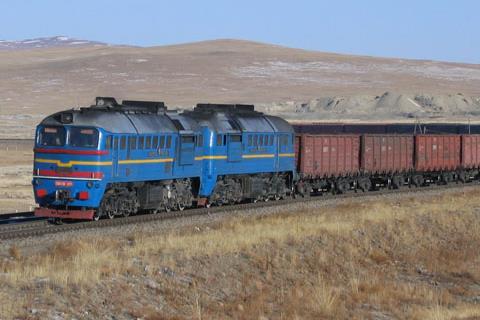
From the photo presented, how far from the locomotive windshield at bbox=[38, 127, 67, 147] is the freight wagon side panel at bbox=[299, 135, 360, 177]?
15.3 m

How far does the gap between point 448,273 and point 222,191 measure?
11.1 meters

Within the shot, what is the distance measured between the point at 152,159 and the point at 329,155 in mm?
14331

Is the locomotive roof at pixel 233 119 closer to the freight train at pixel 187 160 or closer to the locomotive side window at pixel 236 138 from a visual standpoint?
the freight train at pixel 187 160

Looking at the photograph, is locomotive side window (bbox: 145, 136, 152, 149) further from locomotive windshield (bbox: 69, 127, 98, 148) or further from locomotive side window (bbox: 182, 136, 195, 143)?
locomotive windshield (bbox: 69, 127, 98, 148)

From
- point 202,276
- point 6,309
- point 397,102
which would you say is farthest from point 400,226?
point 397,102

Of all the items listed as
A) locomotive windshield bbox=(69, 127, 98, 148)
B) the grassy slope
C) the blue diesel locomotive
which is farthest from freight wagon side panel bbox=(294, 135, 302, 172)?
locomotive windshield bbox=(69, 127, 98, 148)

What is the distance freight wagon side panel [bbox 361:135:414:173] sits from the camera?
154 feet

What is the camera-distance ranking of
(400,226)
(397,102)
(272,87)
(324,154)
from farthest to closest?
(272,87) → (397,102) → (324,154) → (400,226)

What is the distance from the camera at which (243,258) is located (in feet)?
82.1

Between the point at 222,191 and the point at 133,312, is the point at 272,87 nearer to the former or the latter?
the point at 222,191

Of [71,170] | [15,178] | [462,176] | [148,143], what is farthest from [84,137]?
[462,176]

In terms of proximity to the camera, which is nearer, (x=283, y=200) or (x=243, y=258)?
(x=243, y=258)

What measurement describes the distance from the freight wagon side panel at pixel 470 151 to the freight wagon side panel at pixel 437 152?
39 cm

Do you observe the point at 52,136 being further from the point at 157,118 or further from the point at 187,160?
the point at 187,160
